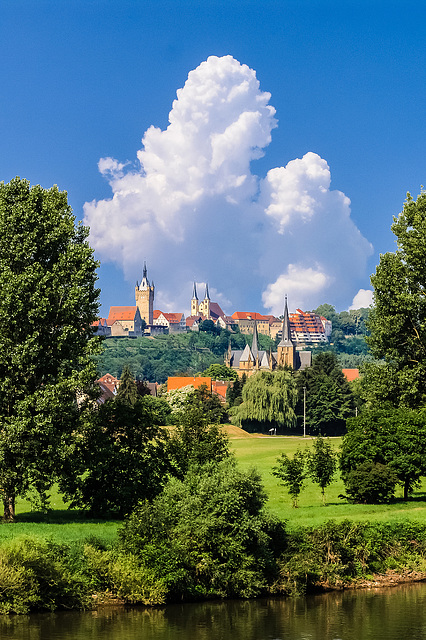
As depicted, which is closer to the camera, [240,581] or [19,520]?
[240,581]

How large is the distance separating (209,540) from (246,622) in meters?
2.95

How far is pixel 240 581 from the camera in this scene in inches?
993

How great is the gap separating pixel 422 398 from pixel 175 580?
70.9 ft

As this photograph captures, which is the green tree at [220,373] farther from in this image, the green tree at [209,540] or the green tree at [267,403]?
the green tree at [209,540]

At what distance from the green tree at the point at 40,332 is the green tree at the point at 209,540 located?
548 cm

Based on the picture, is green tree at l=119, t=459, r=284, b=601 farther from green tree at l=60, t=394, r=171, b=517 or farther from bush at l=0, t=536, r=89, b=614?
green tree at l=60, t=394, r=171, b=517

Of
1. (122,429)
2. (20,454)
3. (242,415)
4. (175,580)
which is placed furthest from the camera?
(242,415)

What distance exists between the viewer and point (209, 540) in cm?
2502

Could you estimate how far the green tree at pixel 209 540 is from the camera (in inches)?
968

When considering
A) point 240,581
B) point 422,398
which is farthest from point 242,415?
point 240,581

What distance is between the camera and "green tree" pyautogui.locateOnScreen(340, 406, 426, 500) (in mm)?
36000

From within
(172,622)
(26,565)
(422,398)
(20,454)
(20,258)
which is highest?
(20,258)

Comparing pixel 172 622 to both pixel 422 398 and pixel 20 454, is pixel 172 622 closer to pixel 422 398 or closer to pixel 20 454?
pixel 20 454

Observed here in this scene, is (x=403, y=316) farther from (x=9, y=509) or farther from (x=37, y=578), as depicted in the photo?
(x=37, y=578)
